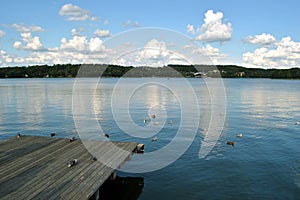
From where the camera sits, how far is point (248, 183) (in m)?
14.4

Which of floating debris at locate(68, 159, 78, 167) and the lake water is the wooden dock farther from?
the lake water

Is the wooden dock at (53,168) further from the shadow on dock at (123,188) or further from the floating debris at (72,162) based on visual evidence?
the shadow on dock at (123,188)

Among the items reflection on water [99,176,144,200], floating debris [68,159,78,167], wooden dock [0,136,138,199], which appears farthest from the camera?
reflection on water [99,176,144,200]

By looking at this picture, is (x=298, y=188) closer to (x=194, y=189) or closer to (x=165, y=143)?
(x=194, y=189)

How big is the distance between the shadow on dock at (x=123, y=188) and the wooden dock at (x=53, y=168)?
5.10ft

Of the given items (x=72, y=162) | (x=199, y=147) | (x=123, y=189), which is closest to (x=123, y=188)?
(x=123, y=189)

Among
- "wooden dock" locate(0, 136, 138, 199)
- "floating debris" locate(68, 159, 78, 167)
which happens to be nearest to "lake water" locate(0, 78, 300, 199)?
"wooden dock" locate(0, 136, 138, 199)

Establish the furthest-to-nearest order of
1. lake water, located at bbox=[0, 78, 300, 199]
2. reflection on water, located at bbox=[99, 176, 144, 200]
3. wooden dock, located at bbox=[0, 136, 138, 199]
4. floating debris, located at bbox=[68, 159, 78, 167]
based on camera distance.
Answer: lake water, located at bbox=[0, 78, 300, 199] < reflection on water, located at bbox=[99, 176, 144, 200] < floating debris, located at bbox=[68, 159, 78, 167] < wooden dock, located at bbox=[0, 136, 138, 199]

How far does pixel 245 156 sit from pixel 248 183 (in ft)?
15.4

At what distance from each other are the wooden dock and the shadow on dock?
1.56 m

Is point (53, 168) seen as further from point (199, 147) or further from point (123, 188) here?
point (199, 147)

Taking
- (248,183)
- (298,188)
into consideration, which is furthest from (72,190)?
(298,188)

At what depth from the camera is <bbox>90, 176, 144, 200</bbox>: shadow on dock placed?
512 inches

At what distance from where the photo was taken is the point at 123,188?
45.2 feet
